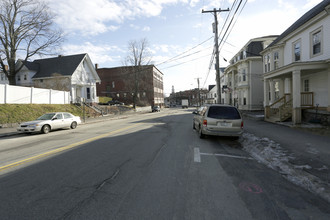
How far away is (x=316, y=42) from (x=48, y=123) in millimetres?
19346

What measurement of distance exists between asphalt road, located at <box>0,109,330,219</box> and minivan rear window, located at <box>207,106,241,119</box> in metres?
2.70

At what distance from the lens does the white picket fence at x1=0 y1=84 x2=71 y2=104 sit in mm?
16922

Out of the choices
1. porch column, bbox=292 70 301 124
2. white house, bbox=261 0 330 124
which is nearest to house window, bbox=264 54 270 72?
white house, bbox=261 0 330 124

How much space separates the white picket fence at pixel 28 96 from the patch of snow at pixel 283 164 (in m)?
20.6

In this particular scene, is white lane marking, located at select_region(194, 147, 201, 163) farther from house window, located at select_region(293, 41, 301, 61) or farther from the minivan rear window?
house window, located at select_region(293, 41, 301, 61)

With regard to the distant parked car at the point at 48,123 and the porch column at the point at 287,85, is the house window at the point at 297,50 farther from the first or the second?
the distant parked car at the point at 48,123

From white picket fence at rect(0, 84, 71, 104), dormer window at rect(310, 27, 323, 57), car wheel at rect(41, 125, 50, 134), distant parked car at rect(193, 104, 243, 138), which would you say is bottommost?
car wheel at rect(41, 125, 50, 134)

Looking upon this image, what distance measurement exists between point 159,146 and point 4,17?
2858 cm

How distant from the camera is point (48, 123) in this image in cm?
1180

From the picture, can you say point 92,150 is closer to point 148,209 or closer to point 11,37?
point 148,209

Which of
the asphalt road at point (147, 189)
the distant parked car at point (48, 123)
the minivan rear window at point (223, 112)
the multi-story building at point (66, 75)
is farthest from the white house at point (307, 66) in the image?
the multi-story building at point (66, 75)

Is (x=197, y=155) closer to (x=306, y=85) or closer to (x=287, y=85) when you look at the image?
(x=306, y=85)

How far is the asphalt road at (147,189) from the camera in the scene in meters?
2.84

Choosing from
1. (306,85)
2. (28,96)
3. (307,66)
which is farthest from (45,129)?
(306,85)
